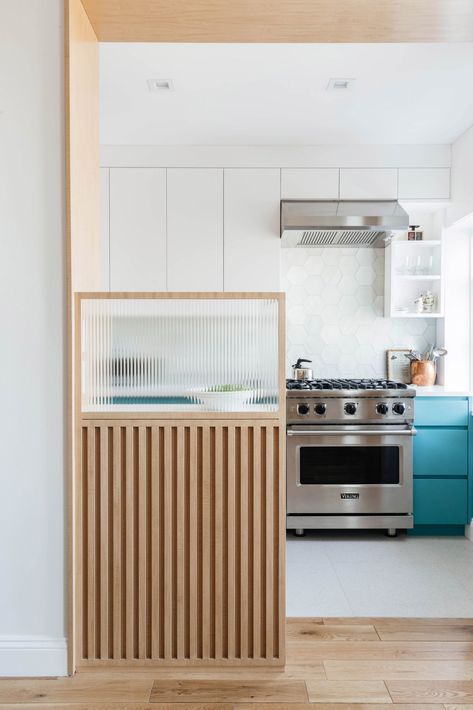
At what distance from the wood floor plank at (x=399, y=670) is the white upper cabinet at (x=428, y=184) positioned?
9.44ft

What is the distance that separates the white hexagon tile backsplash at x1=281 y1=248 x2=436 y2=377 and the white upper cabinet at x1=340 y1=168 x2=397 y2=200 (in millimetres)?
474

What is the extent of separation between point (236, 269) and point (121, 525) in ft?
7.61

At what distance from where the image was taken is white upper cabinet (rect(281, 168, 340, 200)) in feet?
13.1

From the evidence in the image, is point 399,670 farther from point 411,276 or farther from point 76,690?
point 411,276

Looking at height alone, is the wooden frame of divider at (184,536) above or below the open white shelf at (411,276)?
below

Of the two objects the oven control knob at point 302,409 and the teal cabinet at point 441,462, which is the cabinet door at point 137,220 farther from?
the teal cabinet at point 441,462

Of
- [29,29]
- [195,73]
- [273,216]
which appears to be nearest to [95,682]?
[29,29]

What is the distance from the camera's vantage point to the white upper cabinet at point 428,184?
3984mm

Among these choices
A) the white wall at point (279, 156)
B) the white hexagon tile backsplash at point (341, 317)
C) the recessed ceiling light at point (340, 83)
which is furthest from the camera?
the white hexagon tile backsplash at point (341, 317)

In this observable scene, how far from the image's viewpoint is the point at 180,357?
211 centimetres

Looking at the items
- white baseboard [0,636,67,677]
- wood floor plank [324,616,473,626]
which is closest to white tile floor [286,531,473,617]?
wood floor plank [324,616,473,626]

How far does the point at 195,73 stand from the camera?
9.69 ft

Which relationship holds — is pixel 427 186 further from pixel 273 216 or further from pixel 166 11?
pixel 166 11

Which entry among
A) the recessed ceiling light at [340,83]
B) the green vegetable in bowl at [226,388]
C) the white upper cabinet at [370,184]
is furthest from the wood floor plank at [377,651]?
the white upper cabinet at [370,184]
